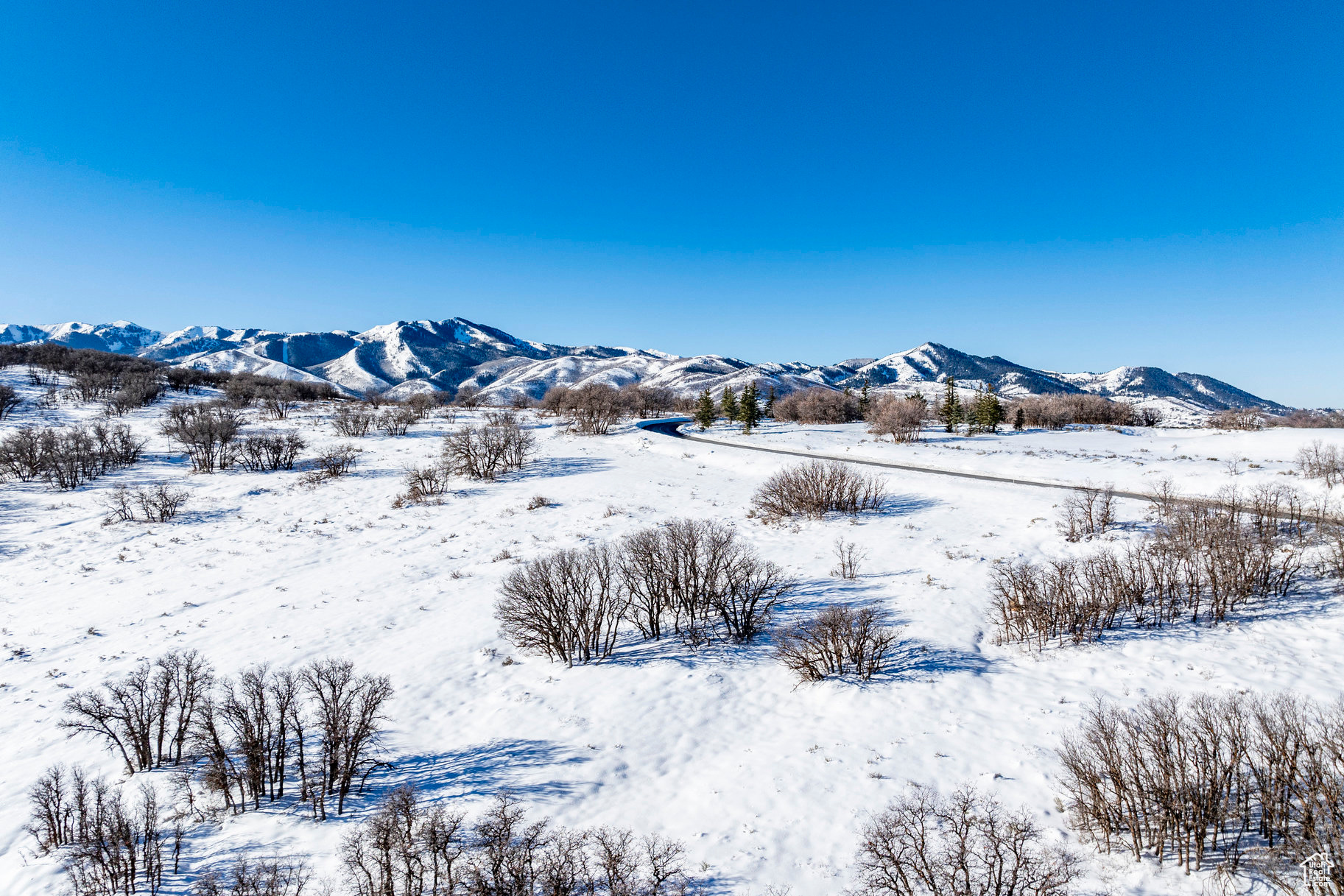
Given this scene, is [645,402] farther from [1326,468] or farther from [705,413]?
[1326,468]

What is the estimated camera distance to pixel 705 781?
33.0ft

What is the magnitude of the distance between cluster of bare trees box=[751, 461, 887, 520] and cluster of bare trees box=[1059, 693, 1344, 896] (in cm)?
2086

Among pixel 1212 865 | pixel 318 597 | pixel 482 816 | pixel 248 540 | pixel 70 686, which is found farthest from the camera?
pixel 248 540

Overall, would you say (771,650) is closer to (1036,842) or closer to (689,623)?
(689,623)

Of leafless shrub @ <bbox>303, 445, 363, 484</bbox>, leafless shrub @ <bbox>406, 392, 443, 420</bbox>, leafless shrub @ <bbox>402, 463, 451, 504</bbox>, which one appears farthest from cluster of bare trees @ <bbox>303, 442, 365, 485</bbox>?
leafless shrub @ <bbox>406, 392, 443, 420</bbox>

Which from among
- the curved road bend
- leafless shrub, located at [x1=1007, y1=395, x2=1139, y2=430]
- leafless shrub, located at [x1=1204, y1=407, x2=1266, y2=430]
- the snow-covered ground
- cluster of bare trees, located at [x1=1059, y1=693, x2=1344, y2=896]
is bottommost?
the snow-covered ground

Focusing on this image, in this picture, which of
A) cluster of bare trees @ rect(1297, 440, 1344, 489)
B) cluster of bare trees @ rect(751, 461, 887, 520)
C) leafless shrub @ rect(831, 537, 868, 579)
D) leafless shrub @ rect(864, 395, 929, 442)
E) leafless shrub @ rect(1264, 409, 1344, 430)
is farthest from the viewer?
leafless shrub @ rect(1264, 409, 1344, 430)

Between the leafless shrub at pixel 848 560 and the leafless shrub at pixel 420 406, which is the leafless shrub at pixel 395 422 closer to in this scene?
the leafless shrub at pixel 420 406

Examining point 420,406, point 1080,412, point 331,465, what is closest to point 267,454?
point 331,465

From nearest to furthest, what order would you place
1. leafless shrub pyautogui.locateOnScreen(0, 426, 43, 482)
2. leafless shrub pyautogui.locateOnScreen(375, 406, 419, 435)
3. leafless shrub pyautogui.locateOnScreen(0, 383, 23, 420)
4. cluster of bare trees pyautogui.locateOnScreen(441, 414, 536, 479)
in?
leafless shrub pyautogui.locateOnScreen(0, 426, 43, 482) < cluster of bare trees pyautogui.locateOnScreen(441, 414, 536, 479) < leafless shrub pyautogui.locateOnScreen(0, 383, 23, 420) < leafless shrub pyautogui.locateOnScreen(375, 406, 419, 435)

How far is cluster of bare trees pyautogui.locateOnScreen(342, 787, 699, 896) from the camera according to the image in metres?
6.67

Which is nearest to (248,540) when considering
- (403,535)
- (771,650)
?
(403,535)

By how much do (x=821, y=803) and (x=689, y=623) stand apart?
832 cm

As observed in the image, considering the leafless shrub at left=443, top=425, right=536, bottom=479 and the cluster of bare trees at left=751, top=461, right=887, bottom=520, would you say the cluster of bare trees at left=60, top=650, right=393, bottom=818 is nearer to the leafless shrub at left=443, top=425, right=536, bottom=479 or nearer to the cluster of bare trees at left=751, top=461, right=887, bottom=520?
the cluster of bare trees at left=751, top=461, right=887, bottom=520
